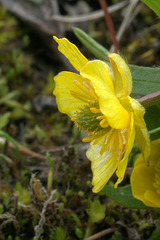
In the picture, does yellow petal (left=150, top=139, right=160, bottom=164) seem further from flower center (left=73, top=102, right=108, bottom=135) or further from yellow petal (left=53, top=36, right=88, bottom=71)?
yellow petal (left=53, top=36, right=88, bottom=71)

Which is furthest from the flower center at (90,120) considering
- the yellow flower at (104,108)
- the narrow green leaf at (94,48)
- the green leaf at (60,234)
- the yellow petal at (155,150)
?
the green leaf at (60,234)

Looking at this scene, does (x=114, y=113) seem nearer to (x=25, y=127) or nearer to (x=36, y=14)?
(x=25, y=127)

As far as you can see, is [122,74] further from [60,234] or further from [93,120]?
[60,234]

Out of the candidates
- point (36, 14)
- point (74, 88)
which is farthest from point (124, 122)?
point (36, 14)

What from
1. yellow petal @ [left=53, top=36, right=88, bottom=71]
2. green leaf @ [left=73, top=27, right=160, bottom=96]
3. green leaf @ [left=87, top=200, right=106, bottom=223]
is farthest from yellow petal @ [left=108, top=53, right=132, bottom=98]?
green leaf @ [left=87, top=200, right=106, bottom=223]

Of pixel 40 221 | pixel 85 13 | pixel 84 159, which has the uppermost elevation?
pixel 85 13

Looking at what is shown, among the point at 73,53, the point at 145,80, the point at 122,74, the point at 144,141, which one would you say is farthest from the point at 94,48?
the point at 144,141
